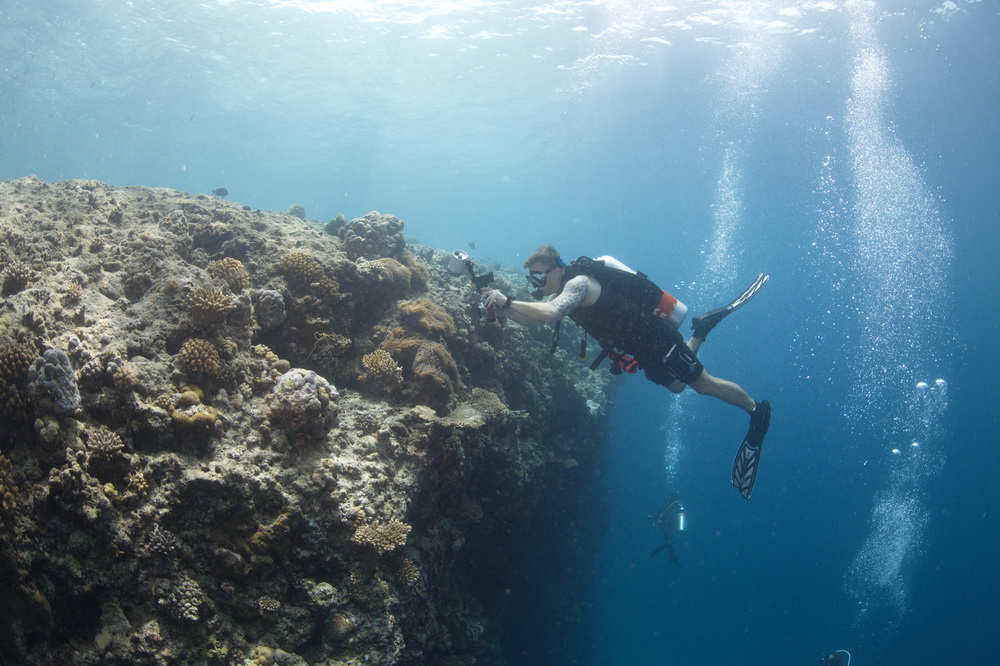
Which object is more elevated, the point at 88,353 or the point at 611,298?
the point at 88,353

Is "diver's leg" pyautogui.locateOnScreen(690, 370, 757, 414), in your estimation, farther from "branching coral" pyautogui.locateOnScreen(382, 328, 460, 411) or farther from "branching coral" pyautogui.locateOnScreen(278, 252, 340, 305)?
"branching coral" pyautogui.locateOnScreen(278, 252, 340, 305)

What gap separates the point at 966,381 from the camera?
5319cm

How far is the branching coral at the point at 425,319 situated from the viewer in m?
6.95

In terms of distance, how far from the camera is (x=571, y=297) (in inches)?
255

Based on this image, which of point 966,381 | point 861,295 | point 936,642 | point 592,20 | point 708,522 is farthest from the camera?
point 861,295

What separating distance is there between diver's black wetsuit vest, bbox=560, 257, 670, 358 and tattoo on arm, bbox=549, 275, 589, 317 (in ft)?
1.33

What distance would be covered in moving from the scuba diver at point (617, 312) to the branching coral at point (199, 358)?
3.19 metres

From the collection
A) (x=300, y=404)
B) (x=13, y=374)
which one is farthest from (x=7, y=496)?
(x=300, y=404)

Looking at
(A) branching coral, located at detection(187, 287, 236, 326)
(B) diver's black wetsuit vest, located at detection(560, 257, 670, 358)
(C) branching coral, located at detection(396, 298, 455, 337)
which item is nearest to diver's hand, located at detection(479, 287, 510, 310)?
(C) branching coral, located at detection(396, 298, 455, 337)

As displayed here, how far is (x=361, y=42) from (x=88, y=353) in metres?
33.0

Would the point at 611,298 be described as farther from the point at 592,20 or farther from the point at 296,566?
the point at 592,20

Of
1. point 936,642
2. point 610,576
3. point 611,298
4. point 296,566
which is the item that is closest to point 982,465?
point 936,642

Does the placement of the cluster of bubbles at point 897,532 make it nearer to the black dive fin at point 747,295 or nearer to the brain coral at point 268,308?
the black dive fin at point 747,295

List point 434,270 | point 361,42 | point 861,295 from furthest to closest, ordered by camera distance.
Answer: point 861,295 → point 361,42 → point 434,270
